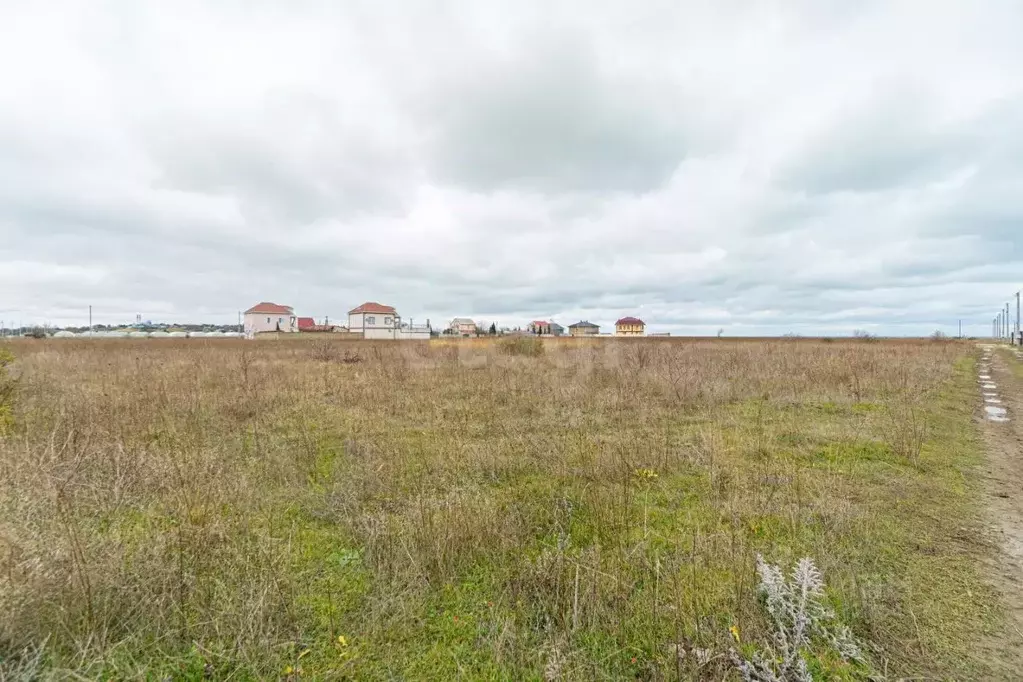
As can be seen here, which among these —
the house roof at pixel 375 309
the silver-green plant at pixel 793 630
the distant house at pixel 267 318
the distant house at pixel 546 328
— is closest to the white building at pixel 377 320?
the house roof at pixel 375 309

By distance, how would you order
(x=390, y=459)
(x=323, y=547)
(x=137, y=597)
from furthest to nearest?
(x=390, y=459) → (x=323, y=547) → (x=137, y=597)

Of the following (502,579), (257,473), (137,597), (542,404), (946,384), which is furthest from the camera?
(946,384)

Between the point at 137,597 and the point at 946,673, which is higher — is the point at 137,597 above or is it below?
above

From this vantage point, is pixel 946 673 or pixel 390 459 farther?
pixel 390 459

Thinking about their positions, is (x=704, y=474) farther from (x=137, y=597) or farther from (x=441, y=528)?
(x=137, y=597)

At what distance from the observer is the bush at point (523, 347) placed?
22.8 meters

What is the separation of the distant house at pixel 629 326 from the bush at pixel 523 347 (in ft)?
263

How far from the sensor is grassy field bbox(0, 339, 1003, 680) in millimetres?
2439

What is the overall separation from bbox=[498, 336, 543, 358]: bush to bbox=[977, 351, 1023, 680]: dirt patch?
16162 millimetres

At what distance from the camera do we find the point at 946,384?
1308cm

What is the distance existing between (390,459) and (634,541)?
343 centimetres

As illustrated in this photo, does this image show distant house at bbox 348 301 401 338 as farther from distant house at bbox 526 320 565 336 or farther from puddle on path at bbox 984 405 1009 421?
puddle on path at bbox 984 405 1009 421

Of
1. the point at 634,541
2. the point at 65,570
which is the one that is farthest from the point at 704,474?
the point at 65,570

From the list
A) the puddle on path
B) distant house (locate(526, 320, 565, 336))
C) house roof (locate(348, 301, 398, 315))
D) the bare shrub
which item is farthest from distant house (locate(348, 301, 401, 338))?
the puddle on path
